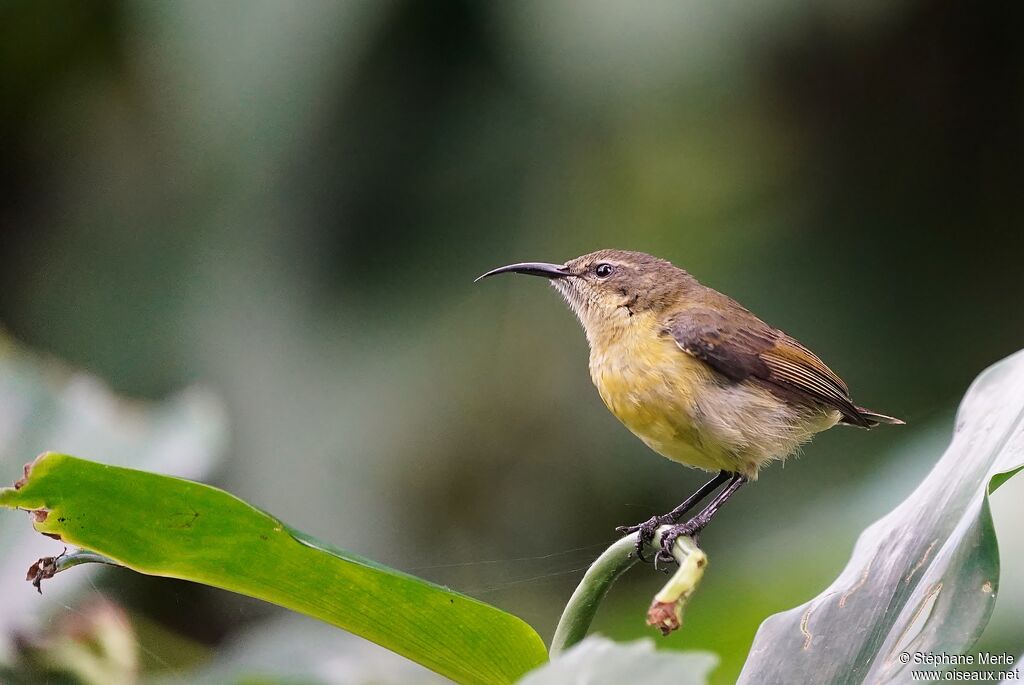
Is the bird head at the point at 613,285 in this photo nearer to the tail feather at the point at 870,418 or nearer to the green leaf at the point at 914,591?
the tail feather at the point at 870,418

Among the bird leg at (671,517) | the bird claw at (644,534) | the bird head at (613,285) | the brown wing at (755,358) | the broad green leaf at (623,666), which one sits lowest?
the broad green leaf at (623,666)

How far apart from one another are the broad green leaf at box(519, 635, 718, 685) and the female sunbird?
3.80ft

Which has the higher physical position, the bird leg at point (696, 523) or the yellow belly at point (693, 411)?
the yellow belly at point (693, 411)

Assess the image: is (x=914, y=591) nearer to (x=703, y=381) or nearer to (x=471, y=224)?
(x=703, y=381)

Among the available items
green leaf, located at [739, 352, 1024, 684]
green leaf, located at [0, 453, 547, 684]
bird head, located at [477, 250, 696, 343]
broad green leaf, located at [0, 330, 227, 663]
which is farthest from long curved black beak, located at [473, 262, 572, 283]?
green leaf, located at [0, 453, 547, 684]

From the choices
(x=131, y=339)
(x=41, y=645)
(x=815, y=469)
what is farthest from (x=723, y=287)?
(x=41, y=645)

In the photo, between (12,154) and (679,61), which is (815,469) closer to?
(679,61)

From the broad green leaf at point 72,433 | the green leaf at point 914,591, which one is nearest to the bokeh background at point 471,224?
the broad green leaf at point 72,433

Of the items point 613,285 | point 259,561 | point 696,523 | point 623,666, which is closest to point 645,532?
point 696,523

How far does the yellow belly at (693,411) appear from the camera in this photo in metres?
2.28

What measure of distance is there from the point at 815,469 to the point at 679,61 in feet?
5.09

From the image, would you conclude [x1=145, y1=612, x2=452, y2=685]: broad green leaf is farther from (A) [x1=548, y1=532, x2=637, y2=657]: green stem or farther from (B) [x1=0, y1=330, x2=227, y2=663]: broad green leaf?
(A) [x1=548, y1=532, x2=637, y2=657]: green stem

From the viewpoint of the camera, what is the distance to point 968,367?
13.0ft

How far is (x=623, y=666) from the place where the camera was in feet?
3.10
